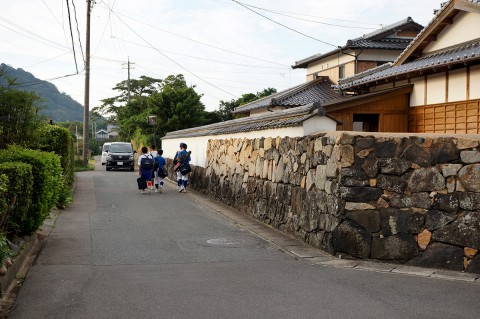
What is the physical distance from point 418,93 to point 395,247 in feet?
25.8

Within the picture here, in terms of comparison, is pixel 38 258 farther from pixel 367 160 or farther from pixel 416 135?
pixel 416 135

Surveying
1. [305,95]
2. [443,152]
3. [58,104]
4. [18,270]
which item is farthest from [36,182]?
[58,104]

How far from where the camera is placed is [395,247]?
26.0 ft

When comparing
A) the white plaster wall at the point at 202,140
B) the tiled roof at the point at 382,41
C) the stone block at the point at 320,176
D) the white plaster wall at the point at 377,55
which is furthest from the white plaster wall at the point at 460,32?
the white plaster wall at the point at 377,55

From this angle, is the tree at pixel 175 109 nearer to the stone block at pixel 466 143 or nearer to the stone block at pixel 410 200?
the stone block at pixel 410 200

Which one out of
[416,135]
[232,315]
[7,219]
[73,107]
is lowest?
[232,315]

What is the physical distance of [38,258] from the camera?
7.77m

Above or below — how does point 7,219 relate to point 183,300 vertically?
above

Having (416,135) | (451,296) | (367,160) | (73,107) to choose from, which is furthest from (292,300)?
(73,107)

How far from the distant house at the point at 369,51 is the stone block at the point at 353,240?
20.6m

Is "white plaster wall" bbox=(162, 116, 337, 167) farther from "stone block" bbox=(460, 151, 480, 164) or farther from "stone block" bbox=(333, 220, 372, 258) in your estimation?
"stone block" bbox=(460, 151, 480, 164)

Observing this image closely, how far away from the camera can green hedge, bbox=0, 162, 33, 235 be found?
266 inches

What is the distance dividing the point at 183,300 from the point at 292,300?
1.28 metres

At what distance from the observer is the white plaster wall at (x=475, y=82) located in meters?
11.8
